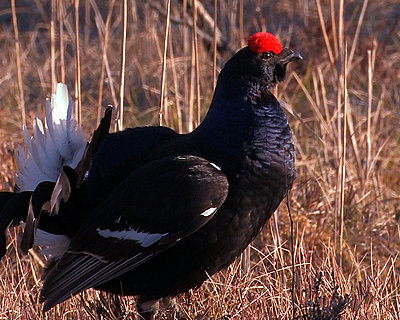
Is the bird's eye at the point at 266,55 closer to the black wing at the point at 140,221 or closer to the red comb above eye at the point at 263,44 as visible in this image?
the red comb above eye at the point at 263,44

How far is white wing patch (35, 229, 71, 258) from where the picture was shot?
120 inches

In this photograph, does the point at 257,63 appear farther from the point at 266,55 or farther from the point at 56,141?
the point at 56,141

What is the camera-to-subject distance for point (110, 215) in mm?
2814

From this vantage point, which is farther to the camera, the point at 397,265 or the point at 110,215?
the point at 397,265

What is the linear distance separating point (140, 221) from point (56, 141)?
0.48m

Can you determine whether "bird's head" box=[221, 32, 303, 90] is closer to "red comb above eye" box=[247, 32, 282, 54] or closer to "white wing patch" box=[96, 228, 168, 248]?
"red comb above eye" box=[247, 32, 282, 54]

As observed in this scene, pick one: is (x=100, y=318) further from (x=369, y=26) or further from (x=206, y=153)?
(x=369, y=26)

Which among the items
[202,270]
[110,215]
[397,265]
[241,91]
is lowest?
[397,265]

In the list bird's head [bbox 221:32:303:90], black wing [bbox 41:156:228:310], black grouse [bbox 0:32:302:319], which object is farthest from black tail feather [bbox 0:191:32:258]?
bird's head [bbox 221:32:303:90]

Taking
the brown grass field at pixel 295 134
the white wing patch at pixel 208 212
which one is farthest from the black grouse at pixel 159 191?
the brown grass field at pixel 295 134

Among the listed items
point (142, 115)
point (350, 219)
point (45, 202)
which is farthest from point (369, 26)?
point (45, 202)

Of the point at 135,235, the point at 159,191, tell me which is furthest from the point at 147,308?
the point at 159,191

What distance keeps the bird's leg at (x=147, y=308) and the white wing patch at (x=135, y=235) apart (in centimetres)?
30

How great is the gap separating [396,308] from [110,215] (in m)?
1.15
